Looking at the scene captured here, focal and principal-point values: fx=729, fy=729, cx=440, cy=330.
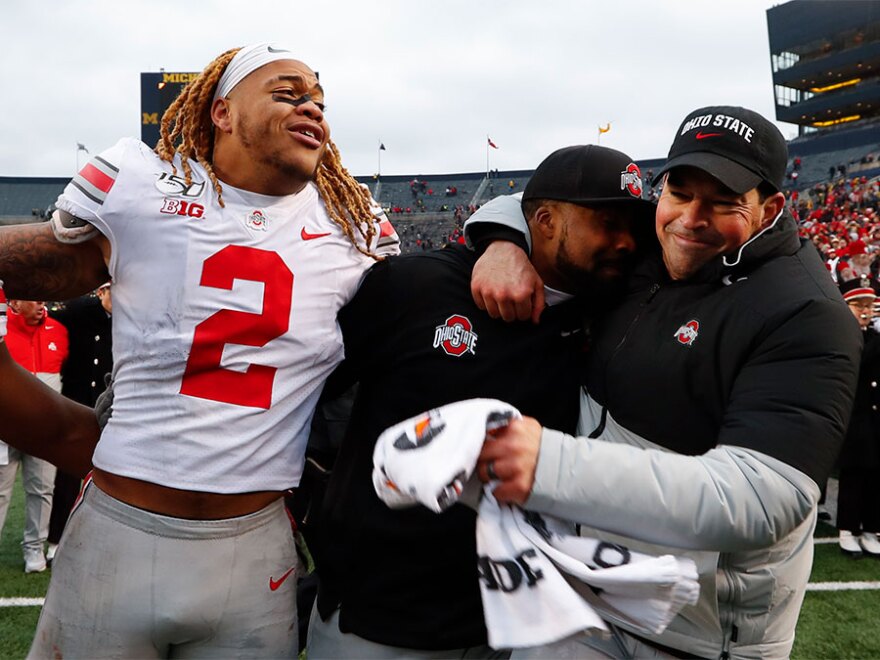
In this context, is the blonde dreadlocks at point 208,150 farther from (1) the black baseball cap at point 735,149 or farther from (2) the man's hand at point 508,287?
(1) the black baseball cap at point 735,149

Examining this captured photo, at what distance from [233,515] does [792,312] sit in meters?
1.40

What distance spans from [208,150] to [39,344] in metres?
4.22

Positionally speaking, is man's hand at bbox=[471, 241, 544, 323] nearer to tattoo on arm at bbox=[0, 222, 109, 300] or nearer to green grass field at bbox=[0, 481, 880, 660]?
tattoo on arm at bbox=[0, 222, 109, 300]

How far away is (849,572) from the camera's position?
4977 millimetres

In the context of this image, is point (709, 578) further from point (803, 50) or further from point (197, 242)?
point (803, 50)

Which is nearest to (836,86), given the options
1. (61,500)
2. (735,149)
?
(61,500)

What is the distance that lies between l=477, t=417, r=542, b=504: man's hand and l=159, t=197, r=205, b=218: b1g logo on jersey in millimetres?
1098

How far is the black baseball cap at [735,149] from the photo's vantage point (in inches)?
66.2

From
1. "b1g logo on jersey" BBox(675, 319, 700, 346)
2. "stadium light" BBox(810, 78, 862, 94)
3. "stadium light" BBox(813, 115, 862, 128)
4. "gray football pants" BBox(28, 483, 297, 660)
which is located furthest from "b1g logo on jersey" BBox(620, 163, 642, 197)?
"stadium light" BBox(813, 115, 862, 128)


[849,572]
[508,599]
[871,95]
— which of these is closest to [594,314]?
[508,599]

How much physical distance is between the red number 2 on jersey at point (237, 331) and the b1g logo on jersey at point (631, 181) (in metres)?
0.98

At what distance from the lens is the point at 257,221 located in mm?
1962

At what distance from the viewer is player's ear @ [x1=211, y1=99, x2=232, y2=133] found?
80.9 inches

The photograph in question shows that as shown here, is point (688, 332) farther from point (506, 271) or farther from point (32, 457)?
point (32, 457)
